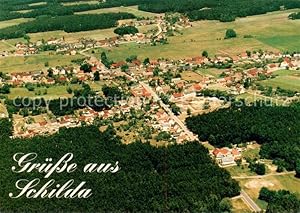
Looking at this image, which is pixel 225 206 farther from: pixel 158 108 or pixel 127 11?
pixel 127 11

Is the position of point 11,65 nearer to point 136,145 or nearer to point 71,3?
point 136,145

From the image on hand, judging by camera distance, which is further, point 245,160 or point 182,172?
point 245,160

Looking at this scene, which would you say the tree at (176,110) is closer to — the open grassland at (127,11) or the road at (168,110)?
the road at (168,110)

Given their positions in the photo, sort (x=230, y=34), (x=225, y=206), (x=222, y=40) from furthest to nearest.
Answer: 1. (x=230, y=34)
2. (x=222, y=40)
3. (x=225, y=206)

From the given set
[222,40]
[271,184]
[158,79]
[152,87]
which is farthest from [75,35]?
[271,184]

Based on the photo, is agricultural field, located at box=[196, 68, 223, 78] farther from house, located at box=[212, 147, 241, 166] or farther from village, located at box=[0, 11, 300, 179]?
house, located at box=[212, 147, 241, 166]

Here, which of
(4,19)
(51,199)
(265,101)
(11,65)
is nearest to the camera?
(51,199)

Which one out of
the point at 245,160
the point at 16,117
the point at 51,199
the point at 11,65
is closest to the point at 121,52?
the point at 11,65
